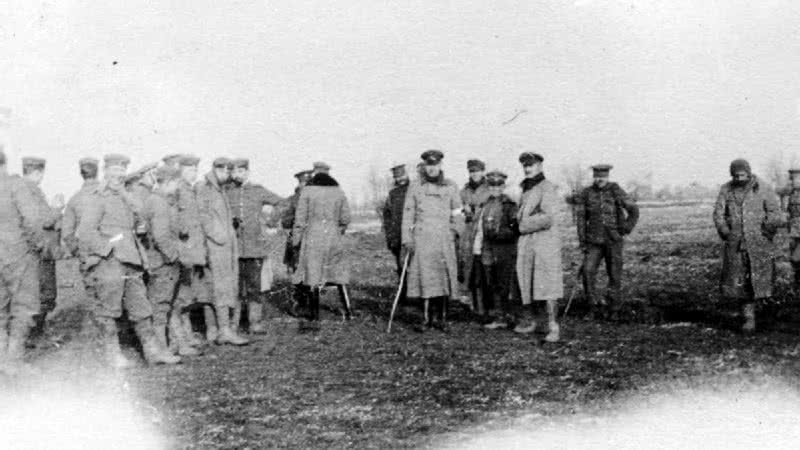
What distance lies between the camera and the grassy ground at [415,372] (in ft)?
17.2

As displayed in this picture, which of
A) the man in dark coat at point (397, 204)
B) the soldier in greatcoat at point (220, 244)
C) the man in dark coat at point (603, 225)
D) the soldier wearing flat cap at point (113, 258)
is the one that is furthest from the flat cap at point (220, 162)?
the man in dark coat at point (603, 225)

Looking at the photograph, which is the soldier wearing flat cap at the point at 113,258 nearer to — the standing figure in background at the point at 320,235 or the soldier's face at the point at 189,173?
the soldier's face at the point at 189,173

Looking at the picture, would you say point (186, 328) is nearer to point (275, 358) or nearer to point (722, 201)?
point (275, 358)

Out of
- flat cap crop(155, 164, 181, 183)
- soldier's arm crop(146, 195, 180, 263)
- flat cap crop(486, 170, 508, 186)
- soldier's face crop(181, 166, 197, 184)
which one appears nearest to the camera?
soldier's arm crop(146, 195, 180, 263)

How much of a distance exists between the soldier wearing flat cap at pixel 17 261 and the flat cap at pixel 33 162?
0.42m

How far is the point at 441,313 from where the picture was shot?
9250 millimetres

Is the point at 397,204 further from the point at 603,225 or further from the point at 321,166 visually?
the point at 603,225

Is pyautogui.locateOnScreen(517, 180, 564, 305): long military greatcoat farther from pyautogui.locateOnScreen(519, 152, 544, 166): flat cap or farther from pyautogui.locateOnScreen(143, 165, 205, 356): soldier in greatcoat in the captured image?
pyautogui.locateOnScreen(143, 165, 205, 356): soldier in greatcoat

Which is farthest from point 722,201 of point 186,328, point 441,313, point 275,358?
point 186,328

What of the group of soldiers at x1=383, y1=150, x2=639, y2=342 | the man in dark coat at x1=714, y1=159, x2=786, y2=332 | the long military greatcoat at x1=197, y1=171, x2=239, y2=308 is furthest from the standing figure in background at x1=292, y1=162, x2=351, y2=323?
the man in dark coat at x1=714, y1=159, x2=786, y2=332

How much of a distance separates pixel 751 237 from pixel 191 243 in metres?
5.90

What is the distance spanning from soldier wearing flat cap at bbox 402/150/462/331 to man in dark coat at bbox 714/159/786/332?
9.69ft

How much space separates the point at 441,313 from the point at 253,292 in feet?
7.39

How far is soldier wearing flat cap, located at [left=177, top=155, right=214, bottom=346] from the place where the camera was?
808 centimetres
